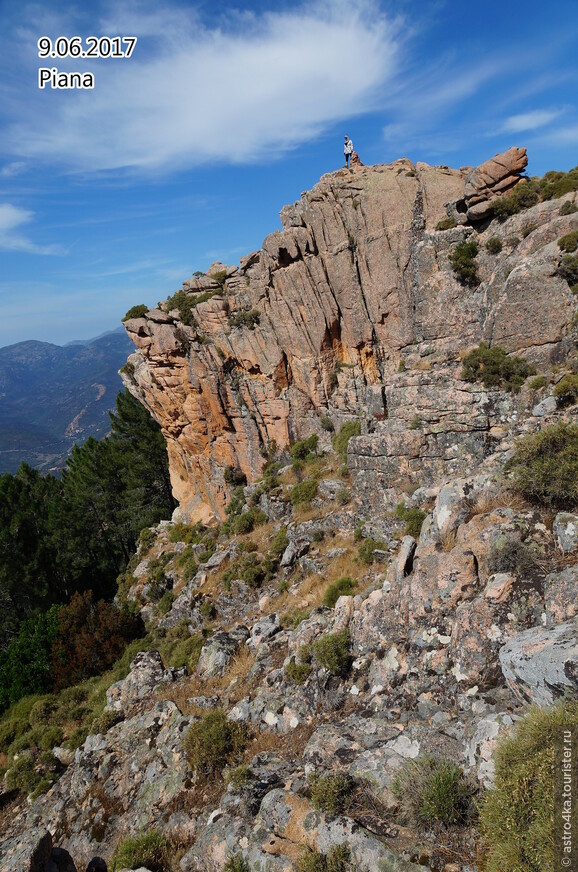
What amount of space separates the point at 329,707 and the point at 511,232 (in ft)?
76.5

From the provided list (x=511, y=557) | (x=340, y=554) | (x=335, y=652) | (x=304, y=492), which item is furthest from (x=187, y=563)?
(x=511, y=557)

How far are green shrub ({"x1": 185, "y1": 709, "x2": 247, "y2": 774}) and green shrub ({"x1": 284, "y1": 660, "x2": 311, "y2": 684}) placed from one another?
5.89 feet

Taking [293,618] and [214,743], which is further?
[293,618]

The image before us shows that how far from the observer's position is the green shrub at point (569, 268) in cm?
1811

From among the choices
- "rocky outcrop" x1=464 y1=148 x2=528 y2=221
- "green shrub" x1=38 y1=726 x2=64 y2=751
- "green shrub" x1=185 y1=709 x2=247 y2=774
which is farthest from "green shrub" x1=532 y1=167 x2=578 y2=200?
"green shrub" x1=38 y1=726 x2=64 y2=751

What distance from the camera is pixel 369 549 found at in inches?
738

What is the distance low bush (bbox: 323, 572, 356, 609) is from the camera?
16.9m

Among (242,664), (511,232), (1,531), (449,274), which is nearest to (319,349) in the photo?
(449,274)

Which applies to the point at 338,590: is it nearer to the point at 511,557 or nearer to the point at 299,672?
the point at 299,672

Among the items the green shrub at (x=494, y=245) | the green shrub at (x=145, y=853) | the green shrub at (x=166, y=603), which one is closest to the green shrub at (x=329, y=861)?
the green shrub at (x=145, y=853)

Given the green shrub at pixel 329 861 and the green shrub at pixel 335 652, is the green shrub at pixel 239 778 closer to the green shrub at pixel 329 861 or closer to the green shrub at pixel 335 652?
the green shrub at pixel 329 861

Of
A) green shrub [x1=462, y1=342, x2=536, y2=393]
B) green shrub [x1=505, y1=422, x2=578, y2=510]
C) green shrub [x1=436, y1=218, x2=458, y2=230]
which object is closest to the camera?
green shrub [x1=505, y1=422, x2=578, y2=510]

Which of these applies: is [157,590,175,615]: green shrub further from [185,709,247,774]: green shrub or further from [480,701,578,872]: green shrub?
[480,701,578,872]: green shrub

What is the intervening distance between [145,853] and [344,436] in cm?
2220
